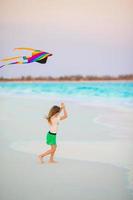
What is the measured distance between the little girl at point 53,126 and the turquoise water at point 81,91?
79mm

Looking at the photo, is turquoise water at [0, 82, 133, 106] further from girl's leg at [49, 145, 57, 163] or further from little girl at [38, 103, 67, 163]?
girl's leg at [49, 145, 57, 163]

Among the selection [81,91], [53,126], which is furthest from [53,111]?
[81,91]

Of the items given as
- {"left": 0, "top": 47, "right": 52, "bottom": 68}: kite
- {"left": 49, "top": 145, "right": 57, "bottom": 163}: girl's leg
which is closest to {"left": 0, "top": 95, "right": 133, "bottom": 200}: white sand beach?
{"left": 49, "top": 145, "right": 57, "bottom": 163}: girl's leg

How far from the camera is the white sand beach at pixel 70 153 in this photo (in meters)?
2.23

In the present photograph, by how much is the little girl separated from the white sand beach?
0.09 feet

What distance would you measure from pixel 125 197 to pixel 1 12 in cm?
134

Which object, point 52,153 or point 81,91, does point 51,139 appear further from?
point 81,91

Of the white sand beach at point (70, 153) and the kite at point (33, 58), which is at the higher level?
the kite at point (33, 58)

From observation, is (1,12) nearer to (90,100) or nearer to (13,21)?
(13,21)

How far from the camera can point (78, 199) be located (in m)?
2.22

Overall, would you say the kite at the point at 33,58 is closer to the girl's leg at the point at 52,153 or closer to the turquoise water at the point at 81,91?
the turquoise water at the point at 81,91

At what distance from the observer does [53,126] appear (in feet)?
7.41

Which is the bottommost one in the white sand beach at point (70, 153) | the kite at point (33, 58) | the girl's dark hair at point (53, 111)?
the white sand beach at point (70, 153)

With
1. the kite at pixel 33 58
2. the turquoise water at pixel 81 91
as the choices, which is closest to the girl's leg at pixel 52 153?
the turquoise water at pixel 81 91
